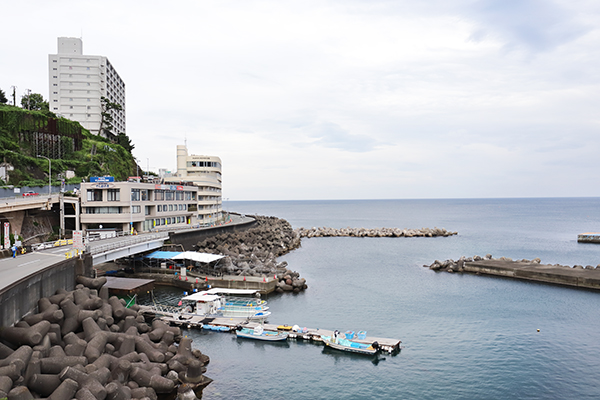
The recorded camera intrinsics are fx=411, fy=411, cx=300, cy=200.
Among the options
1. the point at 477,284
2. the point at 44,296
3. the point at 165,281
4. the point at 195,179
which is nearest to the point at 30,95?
the point at 195,179

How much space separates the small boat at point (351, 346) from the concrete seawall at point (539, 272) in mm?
34434

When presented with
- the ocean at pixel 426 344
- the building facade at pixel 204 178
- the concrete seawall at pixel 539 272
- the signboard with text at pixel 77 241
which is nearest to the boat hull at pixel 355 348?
the ocean at pixel 426 344

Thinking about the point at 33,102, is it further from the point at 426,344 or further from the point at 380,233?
the point at 426,344

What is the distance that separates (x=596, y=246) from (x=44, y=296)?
104950 millimetres

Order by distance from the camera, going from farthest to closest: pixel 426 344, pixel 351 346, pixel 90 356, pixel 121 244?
pixel 121 244, pixel 426 344, pixel 351 346, pixel 90 356

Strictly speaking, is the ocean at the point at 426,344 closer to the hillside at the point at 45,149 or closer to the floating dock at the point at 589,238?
the hillside at the point at 45,149

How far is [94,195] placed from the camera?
57281 millimetres

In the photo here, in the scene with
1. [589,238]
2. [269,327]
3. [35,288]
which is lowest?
[269,327]

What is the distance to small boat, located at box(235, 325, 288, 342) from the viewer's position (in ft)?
104

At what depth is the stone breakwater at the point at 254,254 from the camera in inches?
1935

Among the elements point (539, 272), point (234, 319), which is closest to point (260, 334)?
point (234, 319)

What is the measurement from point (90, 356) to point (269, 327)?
15.5m

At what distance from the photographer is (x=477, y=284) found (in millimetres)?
53062

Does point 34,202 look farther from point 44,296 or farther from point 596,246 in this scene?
point 596,246
